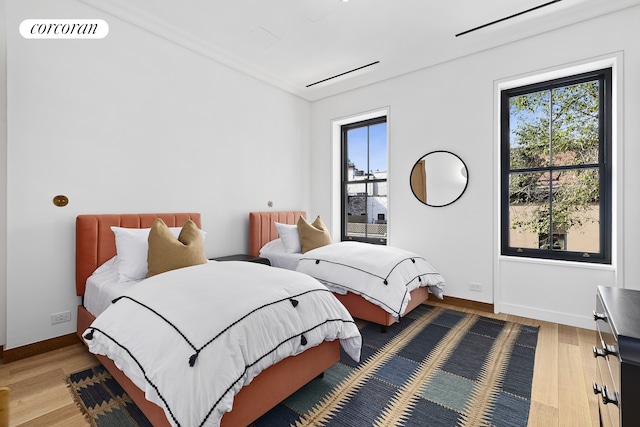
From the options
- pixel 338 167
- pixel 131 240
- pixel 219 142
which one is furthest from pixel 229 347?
pixel 338 167

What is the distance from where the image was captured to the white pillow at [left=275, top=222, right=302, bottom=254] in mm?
3863

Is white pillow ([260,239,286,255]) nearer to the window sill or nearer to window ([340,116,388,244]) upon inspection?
window ([340,116,388,244])

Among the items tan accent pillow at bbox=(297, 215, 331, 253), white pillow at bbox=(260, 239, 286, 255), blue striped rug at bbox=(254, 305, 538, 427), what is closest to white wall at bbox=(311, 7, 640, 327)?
blue striped rug at bbox=(254, 305, 538, 427)

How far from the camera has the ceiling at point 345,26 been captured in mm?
2756

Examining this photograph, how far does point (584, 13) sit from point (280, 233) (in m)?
3.75

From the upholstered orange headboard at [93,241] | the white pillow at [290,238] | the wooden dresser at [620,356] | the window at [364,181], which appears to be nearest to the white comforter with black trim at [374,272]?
the white pillow at [290,238]

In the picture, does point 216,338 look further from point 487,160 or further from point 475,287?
point 487,160

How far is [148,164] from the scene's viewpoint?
3.07 metres

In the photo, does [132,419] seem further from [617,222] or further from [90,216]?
[617,222]

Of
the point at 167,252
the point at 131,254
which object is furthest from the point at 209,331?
the point at 131,254

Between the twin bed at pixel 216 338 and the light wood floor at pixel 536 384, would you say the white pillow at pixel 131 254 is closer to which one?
the twin bed at pixel 216 338

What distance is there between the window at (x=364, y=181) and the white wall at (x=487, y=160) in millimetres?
340

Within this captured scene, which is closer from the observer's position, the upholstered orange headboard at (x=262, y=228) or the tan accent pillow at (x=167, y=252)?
the tan accent pillow at (x=167, y=252)

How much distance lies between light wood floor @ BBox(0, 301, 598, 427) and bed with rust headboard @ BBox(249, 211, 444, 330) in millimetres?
1069
